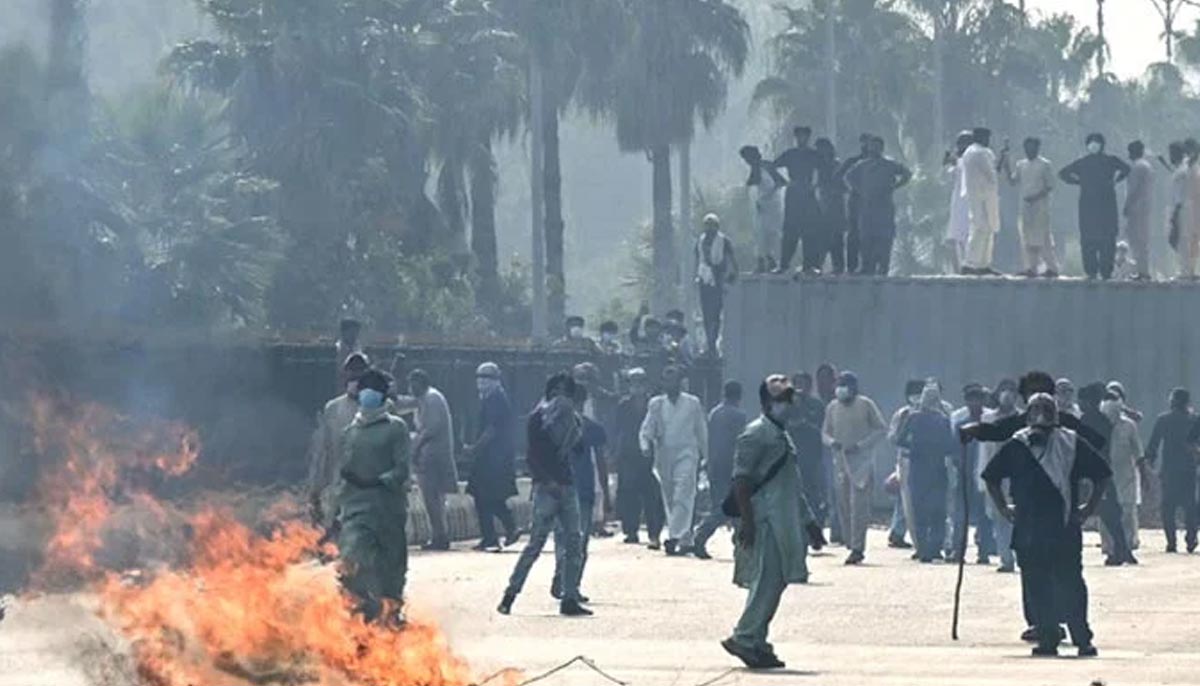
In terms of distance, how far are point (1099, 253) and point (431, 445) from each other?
999cm

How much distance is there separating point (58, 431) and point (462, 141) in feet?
122

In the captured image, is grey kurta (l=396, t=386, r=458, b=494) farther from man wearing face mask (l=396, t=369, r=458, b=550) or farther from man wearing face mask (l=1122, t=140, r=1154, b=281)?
man wearing face mask (l=1122, t=140, r=1154, b=281)

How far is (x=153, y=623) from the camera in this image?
16766 mm

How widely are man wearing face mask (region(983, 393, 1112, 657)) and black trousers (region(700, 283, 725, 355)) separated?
2126cm

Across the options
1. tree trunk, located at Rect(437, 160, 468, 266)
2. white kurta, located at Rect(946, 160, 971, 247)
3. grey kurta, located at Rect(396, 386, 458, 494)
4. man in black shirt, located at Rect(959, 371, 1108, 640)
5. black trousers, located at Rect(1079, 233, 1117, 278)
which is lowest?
grey kurta, located at Rect(396, 386, 458, 494)

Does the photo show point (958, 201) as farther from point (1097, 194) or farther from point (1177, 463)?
point (1177, 463)

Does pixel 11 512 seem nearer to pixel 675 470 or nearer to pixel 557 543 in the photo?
pixel 557 543

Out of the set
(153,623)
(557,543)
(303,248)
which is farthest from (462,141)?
(153,623)

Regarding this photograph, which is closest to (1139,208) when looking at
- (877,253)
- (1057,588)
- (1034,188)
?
(1034,188)

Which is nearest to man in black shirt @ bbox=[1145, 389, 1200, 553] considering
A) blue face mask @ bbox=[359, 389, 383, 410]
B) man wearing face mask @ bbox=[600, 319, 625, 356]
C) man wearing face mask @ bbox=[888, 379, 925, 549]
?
man wearing face mask @ bbox=[888, 379, 925, 549]

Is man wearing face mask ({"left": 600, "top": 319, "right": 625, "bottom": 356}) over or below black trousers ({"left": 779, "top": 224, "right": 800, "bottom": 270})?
below

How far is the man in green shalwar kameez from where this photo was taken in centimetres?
1823

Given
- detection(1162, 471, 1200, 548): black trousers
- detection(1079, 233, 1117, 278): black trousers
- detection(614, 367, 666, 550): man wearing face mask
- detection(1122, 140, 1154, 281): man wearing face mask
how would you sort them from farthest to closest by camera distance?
detection(1079, 233, 1117, 278): black trousers < detection(1122, 140, 1154, 281): man wearing face mask < detection(614, 367, 666, 550): man wearing face mask < detection(1162, 471, 1200, 548): black trousers

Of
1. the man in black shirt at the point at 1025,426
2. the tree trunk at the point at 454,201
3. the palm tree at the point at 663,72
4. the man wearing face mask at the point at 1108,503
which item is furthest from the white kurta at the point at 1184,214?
the palm tree at the point at 663,72
